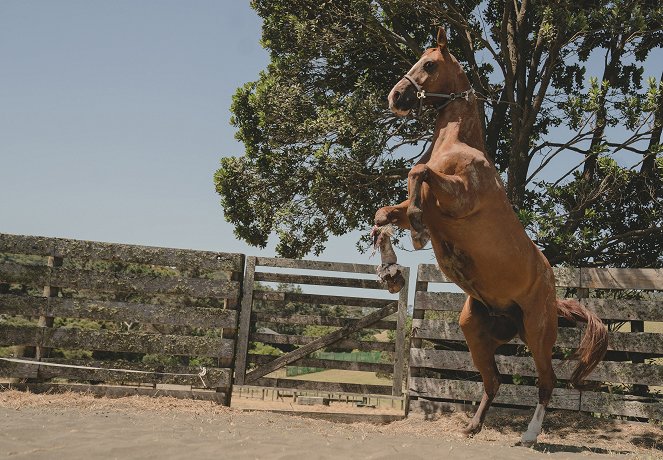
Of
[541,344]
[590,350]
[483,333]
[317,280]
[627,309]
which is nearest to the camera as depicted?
[541,344]

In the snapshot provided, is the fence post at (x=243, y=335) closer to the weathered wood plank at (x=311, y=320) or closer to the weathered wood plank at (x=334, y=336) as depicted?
the weathered wood plank at (x=311, y=320)

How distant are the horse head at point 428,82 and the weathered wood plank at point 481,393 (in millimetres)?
4181

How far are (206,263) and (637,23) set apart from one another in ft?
20.8

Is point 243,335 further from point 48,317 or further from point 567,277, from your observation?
point 567,277

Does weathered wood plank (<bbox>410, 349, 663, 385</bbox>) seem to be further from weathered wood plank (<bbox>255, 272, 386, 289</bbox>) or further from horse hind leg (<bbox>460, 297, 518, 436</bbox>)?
horse hind leg (<bbox>460, 297, 518, 436</bbox>)

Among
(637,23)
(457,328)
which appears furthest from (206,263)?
(637,23)

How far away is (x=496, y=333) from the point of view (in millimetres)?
5703

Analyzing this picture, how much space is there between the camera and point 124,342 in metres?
7.86

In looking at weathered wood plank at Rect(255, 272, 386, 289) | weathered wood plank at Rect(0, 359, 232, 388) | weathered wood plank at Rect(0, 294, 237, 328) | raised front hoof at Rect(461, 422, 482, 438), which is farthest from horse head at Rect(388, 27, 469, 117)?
weathered wood plank at Rect(0, 359, 232, 388)

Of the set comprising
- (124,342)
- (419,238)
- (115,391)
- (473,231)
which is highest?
(473,231)

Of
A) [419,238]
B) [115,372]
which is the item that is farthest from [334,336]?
[419,238]

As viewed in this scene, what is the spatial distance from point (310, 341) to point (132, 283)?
2.46 m

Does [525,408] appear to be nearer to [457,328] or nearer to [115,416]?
[457,328]

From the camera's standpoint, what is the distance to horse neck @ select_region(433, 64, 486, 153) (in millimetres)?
5125
